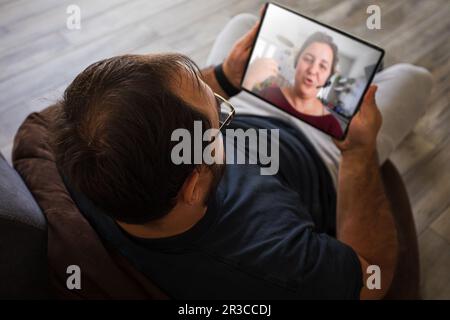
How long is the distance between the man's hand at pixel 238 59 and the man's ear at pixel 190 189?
21.7 inches

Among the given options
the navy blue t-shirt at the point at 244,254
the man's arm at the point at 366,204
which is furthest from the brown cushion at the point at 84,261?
the man's arm at the point at 366,204

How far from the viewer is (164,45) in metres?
1.74

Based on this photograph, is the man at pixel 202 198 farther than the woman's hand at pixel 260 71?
No

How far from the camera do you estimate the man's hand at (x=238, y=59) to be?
3.59ft

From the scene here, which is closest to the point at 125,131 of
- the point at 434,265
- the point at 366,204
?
the point at 366,204

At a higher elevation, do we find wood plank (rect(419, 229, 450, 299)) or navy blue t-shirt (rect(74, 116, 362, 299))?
navy blue t-shirt (rect(74, 116, 362, 299))

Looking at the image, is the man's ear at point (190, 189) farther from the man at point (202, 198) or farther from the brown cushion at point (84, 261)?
the brown cushion at point (84, 261)

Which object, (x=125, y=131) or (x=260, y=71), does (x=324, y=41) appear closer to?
(x=260, y=71)

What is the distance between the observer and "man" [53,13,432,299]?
53 cm

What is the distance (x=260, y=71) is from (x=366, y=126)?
290 millimetres

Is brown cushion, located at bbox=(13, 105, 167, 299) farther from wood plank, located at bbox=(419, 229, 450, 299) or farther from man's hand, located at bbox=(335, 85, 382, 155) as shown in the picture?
wood plank, located at bbox=(419, 229, 450, 299)

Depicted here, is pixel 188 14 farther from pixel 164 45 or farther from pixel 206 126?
pixel 206 126

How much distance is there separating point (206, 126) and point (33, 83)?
1.25 meters

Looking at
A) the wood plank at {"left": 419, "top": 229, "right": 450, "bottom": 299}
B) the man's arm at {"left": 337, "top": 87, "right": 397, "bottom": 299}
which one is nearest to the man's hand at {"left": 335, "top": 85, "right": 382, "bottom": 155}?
the man's arm at {"left": 337, "top": 87, "right": 397, "bottom": 299}
